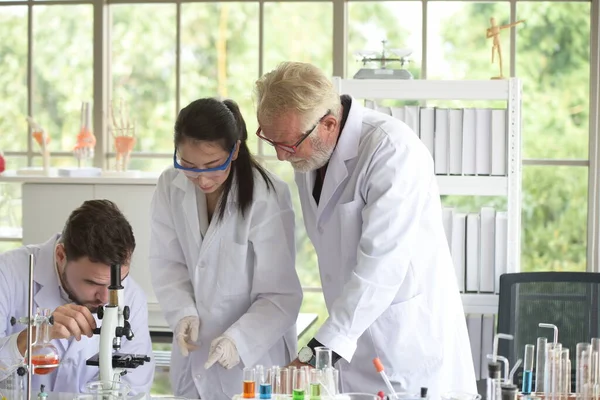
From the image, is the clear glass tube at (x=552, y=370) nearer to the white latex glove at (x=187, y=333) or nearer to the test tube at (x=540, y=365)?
the test tube at (x=540, y=365)

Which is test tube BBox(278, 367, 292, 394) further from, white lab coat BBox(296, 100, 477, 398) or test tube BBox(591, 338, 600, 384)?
test tube BBox(591, 338, 600, 384)

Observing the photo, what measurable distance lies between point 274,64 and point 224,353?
2226mm

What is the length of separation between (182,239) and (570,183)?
2.23 m

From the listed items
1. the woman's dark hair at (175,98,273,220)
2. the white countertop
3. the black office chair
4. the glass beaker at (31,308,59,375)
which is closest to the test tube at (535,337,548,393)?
the woman's dark hair at (175,98,273,220)

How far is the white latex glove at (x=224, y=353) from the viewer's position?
7.62 ft

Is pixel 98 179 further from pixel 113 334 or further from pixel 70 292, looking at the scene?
pixel 113 334

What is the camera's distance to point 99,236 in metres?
2.21

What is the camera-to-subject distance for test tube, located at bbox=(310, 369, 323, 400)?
72.3 inches

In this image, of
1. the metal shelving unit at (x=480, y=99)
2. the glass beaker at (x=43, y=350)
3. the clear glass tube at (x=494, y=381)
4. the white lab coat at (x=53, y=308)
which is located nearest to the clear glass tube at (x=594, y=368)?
the clear glass tube at (x=494, y=381)

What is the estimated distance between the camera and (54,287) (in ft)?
7.88

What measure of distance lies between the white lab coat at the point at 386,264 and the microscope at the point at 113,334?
1.62 feet

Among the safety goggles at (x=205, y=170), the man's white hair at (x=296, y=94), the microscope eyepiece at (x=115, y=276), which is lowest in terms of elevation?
the microscope eyepiece at (x=115, y=276)

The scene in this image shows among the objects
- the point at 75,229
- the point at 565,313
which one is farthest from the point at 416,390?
the point at 565,313

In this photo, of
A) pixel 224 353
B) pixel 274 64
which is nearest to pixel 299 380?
pixel 224 353
